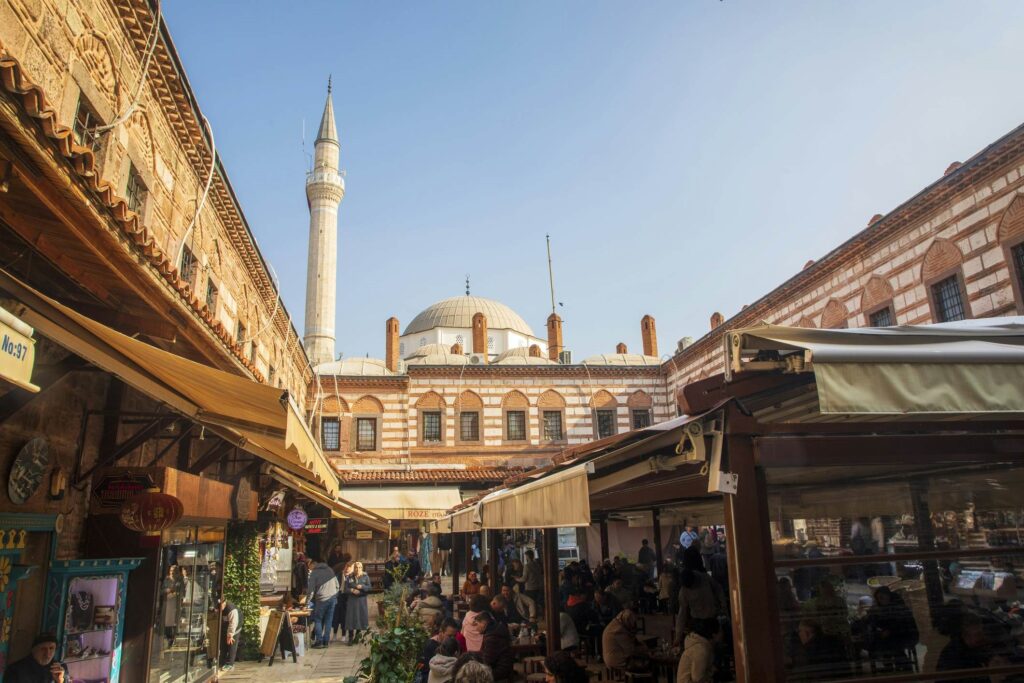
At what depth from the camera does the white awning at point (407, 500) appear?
19156mm

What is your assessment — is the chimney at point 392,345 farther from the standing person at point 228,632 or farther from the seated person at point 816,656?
the seated person at point 816,656

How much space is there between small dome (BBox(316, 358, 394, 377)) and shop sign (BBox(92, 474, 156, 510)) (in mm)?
19900

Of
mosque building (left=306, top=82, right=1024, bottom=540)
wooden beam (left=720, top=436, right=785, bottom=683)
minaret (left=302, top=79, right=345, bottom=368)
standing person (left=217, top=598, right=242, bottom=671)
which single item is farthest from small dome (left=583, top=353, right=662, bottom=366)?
wooden beam (left=720, top=436, right=785, bottom=683)

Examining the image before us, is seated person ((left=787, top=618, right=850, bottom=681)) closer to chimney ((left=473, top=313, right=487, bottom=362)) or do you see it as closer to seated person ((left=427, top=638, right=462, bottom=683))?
seated person ((left=427, top=638, right=462, bottom=683))

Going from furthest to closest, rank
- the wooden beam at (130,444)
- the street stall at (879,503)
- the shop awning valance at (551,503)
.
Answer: the wooden beam at (130,444)
the shop awning valance at (551,503)
the street stall at (879,503)

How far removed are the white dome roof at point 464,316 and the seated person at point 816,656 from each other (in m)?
32.9

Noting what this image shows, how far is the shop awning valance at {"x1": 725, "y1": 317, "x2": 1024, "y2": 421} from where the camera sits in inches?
108

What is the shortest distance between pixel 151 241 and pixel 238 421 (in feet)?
4.10

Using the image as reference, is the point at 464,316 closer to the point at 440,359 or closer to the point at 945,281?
the point at 440,359

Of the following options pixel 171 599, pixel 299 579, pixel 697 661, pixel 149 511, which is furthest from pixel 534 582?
pixel 149 511

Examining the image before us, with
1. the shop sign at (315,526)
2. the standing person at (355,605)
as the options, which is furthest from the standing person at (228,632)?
the shop sign at (315,526)

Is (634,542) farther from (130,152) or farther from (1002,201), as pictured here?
(130,152)

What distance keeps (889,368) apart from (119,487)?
16.9 ft

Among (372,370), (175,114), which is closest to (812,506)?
(175,114)
